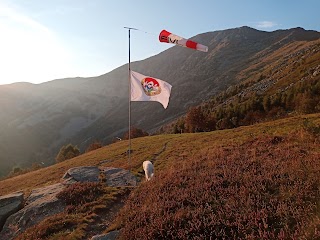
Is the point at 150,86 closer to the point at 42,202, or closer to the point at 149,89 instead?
the point at 149,89

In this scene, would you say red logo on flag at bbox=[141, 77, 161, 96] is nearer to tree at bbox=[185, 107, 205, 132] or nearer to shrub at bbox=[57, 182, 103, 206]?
shrub at bbox=[57, 182, 103, 206]

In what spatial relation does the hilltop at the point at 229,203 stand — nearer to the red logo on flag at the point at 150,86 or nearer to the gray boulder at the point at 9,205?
the gray boulder at the point at 9,205

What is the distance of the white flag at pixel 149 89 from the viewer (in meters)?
23.2

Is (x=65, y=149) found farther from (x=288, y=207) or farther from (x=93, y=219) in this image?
(x=288, y=207)

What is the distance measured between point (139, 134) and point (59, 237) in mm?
88175

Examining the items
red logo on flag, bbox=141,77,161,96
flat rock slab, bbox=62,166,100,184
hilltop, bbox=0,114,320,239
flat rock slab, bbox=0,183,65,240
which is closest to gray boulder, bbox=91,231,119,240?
hilltop, bbox=0,114,320,239

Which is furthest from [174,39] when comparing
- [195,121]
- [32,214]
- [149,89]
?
[195,121]

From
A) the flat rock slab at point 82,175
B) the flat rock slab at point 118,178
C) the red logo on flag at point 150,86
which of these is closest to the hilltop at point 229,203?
the flat rock slab at point 118,178

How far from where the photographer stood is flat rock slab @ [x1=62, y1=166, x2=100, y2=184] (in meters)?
22.3

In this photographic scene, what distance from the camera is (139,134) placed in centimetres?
10112

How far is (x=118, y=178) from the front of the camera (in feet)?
74.0

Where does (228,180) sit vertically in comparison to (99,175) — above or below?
above

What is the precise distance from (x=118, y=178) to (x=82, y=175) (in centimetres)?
296

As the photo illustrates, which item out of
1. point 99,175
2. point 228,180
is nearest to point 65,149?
point 99,175
